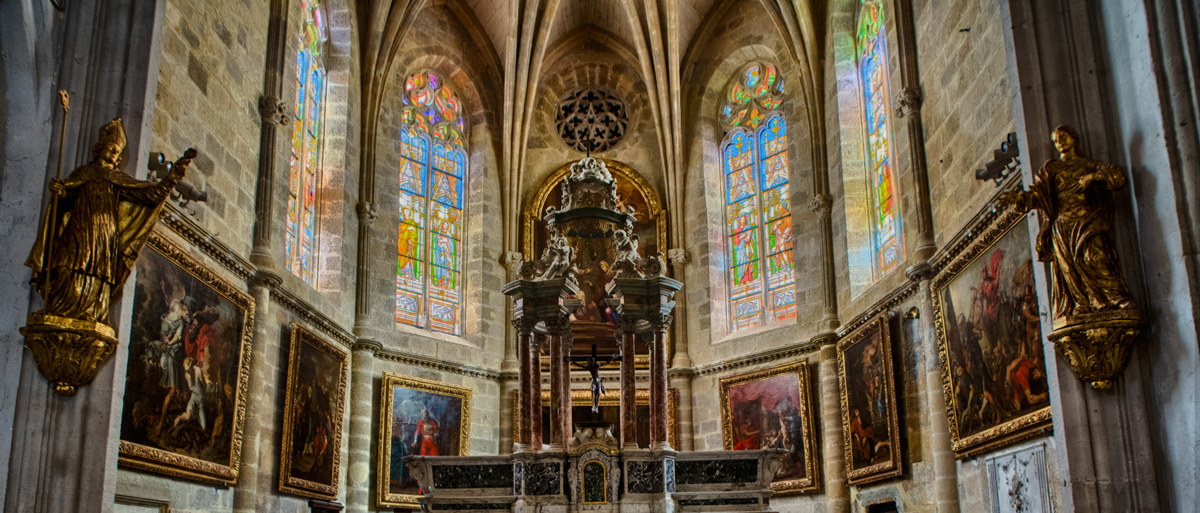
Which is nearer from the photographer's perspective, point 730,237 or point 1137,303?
point 1137,303

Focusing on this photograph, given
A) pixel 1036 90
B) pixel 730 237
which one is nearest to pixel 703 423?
pixel 730 237

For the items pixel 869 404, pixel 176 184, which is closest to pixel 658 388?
pixel 869 404

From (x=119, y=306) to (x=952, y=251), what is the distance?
882 cm

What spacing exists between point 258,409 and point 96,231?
6060mm

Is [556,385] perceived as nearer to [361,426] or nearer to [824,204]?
[361,426]

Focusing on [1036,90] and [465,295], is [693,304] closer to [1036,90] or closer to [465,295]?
[465,295]

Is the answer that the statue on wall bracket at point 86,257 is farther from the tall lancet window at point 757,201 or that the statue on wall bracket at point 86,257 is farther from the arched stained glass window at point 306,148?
the tall lancet window at point 757,201

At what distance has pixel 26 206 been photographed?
24.0ft

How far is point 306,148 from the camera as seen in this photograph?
52.3ft

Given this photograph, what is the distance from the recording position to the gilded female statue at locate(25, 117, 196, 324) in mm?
7066

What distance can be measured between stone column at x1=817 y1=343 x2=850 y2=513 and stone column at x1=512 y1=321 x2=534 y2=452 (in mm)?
5075

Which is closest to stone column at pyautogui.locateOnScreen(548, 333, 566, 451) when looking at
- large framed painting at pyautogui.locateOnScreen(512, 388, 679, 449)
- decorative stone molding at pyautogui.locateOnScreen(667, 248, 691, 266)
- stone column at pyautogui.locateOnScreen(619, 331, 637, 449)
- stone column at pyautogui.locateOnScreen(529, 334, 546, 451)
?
stone column at pyautogui.locateOnScreen(529, 334, 546, 451)

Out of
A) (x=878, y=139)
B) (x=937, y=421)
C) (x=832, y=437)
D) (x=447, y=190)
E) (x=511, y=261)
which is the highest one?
(x=447, y=190)

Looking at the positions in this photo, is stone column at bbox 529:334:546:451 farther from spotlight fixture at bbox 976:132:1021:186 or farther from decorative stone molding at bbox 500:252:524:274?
spotlight fixture at bbox 976:132:1021:186
